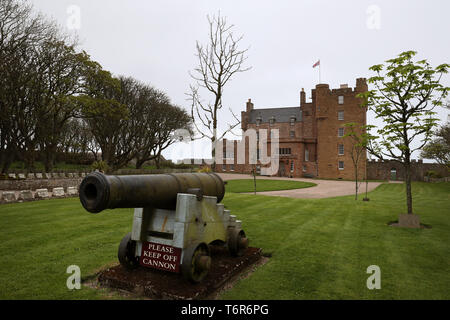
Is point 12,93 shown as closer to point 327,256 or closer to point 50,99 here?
point 50,99

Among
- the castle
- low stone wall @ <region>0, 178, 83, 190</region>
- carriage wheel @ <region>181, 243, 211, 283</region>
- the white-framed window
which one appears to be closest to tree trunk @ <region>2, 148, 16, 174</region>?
low stone wall @ <region>0, 178, 83, 190</region>

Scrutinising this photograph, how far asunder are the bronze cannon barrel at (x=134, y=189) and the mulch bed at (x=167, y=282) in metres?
1.16

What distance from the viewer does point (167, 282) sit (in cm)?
434

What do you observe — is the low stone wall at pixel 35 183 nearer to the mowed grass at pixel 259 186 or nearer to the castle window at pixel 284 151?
the mowed grass at pixel 259 186

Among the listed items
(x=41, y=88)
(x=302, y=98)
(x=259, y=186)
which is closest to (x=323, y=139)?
(x=302, y=98)

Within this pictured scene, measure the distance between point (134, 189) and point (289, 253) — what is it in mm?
4182

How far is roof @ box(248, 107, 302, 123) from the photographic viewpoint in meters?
56.0

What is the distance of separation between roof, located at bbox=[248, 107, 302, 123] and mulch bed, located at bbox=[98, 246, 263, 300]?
173 feet

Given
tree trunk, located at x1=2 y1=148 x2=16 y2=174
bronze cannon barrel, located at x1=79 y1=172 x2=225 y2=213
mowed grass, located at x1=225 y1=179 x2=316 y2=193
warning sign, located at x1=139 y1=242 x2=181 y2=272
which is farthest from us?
tree trunk, located at x1=2 y1=148 x2=16 y2=174

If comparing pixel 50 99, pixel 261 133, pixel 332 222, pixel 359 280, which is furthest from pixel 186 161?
pixel 359 280

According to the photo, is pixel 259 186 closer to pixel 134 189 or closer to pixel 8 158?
pixel 8 158

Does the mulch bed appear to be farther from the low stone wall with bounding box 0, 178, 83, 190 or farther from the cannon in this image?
the low stone wall with bounding box 0, 178, 83, 190

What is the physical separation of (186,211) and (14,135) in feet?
85.2
